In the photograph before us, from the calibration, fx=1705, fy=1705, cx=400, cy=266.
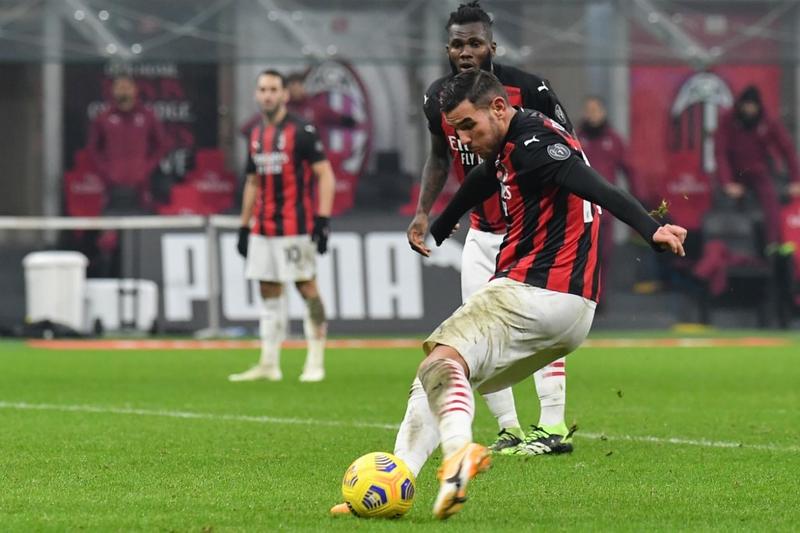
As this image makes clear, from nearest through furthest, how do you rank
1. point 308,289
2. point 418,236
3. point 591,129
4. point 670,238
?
point 670,238 < point 418,236 < point 308,289 < point 591,129

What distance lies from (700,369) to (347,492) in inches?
361

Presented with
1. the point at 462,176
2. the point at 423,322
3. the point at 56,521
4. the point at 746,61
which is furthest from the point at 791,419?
the point at 746,61

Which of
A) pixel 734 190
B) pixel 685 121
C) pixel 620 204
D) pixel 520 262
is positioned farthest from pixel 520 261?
pixel 685 121

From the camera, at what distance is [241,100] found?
21.2 metres

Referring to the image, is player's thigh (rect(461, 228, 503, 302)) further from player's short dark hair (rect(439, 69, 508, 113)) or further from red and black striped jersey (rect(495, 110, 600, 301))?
player's short dark hair (rect(439, 69, 508, 113))

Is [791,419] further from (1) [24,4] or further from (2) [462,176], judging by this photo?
(1) [24,4]

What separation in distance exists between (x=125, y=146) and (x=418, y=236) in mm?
14124

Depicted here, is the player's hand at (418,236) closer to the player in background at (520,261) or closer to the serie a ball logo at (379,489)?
the player in background at (520,261)

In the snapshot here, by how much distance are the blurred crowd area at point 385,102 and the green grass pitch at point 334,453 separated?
6821mm

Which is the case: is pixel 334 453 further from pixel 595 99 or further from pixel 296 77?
pixel 595 99

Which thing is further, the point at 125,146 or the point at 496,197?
the point at 125,146

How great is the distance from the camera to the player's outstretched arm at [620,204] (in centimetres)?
575

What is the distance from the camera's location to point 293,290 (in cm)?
1972

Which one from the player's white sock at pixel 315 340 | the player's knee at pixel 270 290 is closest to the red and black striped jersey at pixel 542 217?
the player's white sock at pixel 315 340
